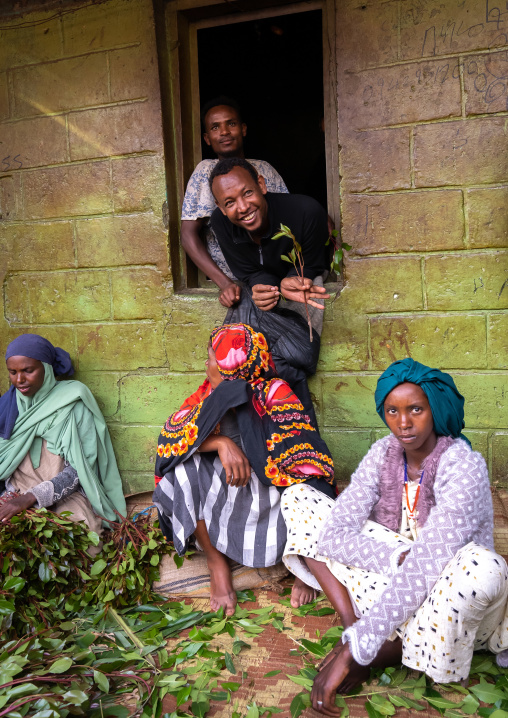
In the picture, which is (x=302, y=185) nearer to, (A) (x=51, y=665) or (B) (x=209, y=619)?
(B) (x=209, y=619)

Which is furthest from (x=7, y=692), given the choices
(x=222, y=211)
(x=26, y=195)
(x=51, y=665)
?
(x=26, y=195)

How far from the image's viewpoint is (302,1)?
3.86 m

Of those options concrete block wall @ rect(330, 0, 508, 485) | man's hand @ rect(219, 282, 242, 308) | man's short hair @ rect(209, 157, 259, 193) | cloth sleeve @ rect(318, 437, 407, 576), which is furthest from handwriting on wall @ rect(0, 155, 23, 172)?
cloth sleeve @ rect(318, 437, 407, 576)

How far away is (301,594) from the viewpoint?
303 cm

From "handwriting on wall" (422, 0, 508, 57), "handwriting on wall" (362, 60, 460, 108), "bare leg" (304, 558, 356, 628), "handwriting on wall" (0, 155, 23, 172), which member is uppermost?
"handwriting on wall" (422, 0, 508, 57)

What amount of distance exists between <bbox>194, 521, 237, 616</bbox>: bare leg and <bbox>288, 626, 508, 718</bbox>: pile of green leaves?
624mm

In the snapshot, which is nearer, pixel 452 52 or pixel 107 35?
pixel 452 52

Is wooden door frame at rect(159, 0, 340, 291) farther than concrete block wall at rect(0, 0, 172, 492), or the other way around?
concrete block wall at rect(0, 0, 172, 492)

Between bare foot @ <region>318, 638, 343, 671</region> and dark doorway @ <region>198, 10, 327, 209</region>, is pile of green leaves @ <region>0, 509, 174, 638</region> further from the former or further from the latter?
dark doorway @ <region>198, 10, 327, 209</region>

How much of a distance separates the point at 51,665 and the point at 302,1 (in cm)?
375

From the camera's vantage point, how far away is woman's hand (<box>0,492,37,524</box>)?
10.6ft

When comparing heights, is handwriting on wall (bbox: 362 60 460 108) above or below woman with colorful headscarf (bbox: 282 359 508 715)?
above

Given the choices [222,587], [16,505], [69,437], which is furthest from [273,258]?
[16,505]

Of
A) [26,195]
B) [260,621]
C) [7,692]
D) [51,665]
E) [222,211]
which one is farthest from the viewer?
[26,195]
